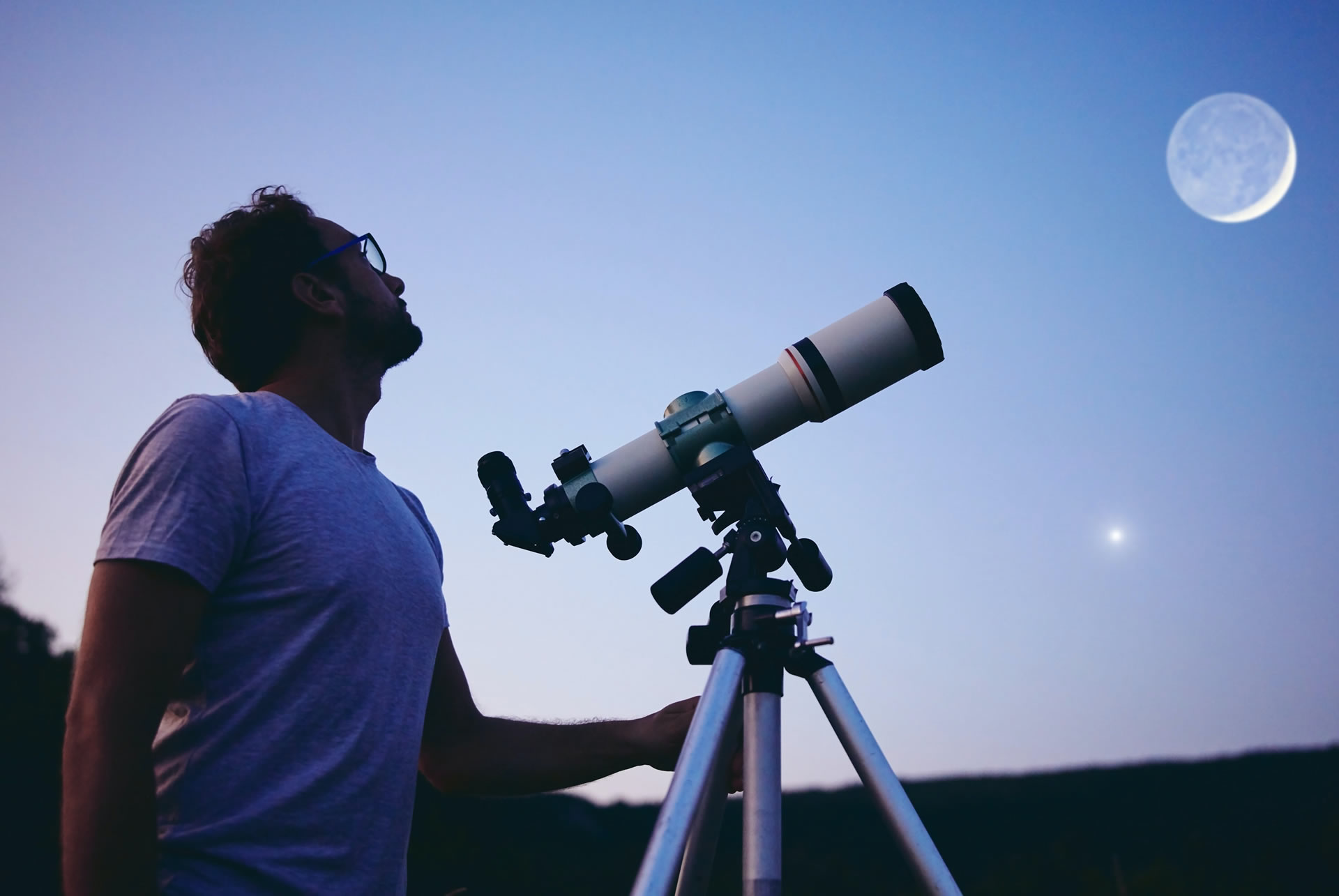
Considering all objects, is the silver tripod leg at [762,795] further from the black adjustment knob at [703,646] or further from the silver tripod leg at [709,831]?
the black adjustment knob at [703,646]

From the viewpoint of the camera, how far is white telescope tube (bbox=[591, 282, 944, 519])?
8.41 ft

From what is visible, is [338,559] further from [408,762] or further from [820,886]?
[820,886]

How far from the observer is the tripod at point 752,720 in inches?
58.7

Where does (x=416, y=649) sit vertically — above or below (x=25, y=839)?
above

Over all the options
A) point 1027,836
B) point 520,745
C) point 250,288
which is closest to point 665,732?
point 520,745

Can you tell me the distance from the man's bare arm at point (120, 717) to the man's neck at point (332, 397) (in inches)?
30.9

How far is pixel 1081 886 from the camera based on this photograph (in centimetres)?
673

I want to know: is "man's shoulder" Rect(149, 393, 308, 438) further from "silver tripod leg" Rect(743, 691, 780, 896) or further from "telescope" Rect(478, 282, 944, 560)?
"silver tripod leg" Rect(743, 691, 780, 896)

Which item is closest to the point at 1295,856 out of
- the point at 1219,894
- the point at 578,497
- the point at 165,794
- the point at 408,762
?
the point at 1219,894

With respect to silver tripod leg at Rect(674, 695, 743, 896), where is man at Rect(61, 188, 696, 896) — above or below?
above

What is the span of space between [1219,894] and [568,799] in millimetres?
5249

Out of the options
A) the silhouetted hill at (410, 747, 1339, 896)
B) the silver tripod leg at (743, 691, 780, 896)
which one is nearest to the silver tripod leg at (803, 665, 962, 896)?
the silver tripod leg at (743, 691, 780, 896)

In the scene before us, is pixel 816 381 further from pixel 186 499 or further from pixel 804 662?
pixel 186 499

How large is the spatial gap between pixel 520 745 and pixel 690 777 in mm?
903
